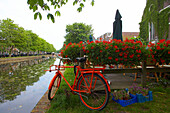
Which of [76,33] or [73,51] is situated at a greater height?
[76,33]

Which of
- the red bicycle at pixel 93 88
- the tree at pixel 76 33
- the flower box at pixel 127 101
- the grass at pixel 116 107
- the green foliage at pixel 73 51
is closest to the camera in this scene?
the red bicycle at pixel 93 88

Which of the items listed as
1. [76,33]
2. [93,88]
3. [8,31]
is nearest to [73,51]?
[93,88]

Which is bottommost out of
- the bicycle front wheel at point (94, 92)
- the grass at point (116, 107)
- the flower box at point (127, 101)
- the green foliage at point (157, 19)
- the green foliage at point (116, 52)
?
the grass at point (116, 107)

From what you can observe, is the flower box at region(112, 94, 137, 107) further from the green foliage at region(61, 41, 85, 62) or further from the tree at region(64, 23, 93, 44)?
the tree at region(64, 23, 93, 44)

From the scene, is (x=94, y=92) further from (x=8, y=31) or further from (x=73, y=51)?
(x=8, y=31)

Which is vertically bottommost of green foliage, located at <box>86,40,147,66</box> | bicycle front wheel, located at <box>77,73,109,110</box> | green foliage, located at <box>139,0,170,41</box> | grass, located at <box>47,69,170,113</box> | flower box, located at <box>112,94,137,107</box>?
grass, located at <box>47,69,170,113</box>

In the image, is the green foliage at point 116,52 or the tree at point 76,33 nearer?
the green foliage at point 116,52

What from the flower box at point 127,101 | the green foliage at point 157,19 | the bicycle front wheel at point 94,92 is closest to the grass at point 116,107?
the flower box at point 127,101

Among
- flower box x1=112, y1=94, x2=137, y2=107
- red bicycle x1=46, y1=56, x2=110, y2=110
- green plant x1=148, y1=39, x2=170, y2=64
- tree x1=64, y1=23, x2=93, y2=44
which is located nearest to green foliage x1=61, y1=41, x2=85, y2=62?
red bicycle x1=46, y1=56, x2=110, y2=110

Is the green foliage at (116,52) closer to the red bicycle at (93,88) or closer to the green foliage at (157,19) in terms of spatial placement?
the red bicycle at (93,88)

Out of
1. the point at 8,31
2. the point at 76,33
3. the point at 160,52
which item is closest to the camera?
the point at 160,52

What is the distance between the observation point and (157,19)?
1359 cm

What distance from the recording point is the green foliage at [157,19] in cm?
1237

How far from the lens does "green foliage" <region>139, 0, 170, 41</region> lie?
12367 mm
